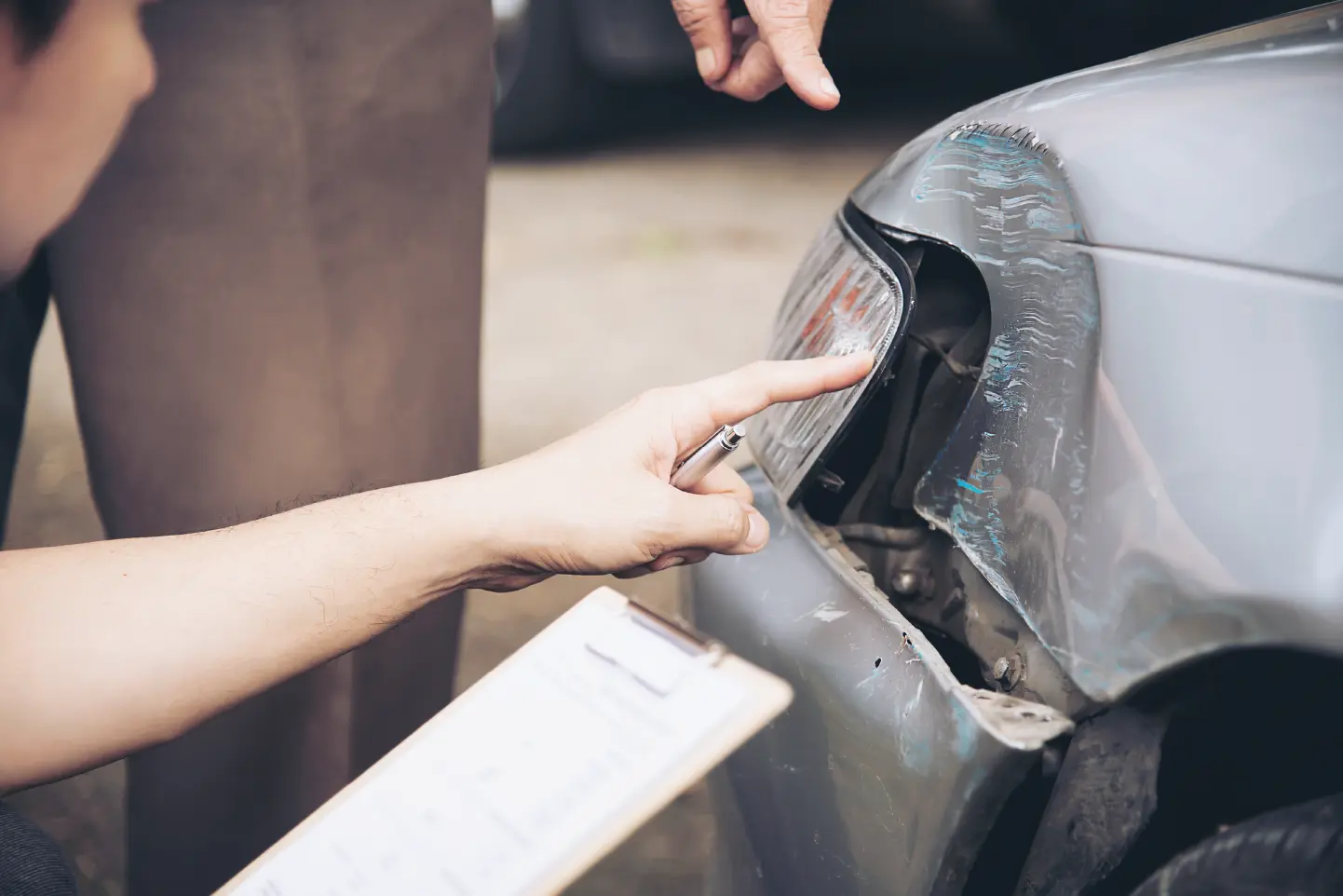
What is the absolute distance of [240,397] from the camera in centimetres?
138

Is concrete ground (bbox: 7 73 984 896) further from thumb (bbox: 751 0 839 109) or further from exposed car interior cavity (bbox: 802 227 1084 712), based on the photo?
thumb (bbox: 751 0 839 109)

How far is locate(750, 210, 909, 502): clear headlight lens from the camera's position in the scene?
936mm

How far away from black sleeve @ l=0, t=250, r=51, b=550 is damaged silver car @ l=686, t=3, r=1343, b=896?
97 cm

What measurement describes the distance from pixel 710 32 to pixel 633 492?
723 mm

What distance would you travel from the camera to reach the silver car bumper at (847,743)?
76 cm

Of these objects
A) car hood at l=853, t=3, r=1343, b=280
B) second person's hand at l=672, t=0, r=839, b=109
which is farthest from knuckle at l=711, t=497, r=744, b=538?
second person's hand at l=672, t=0, r=839, b=109

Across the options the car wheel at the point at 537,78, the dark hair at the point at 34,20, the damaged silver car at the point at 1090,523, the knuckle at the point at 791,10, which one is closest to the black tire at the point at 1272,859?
the damaged silver car at the point at 1090,523

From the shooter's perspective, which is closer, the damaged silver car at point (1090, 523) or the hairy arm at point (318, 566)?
the damaged silver car at point (1090, 523)

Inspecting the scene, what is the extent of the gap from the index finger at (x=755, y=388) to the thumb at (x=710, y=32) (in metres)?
0.56

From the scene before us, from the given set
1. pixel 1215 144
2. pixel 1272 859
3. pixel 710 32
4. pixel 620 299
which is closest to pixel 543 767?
pixel 1272 859

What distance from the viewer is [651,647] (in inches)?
33.0

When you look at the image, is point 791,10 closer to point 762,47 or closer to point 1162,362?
point 762,47

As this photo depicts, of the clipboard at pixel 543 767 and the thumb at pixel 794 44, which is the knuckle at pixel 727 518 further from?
the thumb at pixel 794 44

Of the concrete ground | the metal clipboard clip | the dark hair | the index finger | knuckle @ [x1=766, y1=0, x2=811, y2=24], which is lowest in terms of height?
the concrete ground
